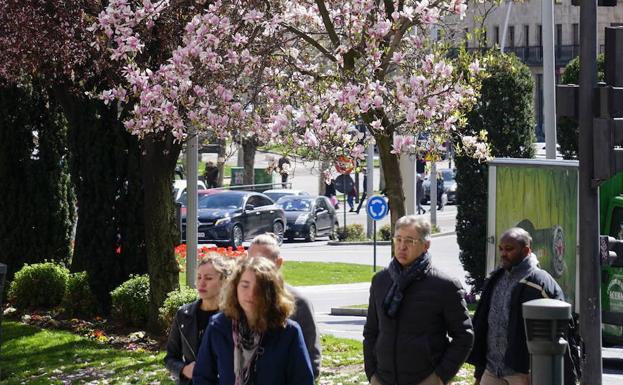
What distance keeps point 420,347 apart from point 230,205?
1289 inches

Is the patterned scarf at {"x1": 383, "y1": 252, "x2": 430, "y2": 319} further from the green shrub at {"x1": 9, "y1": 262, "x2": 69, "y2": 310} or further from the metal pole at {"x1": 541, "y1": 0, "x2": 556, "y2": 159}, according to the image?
the metal pole at {"x1": 541, "y1": 0, "x2": 556, "y2": 159}

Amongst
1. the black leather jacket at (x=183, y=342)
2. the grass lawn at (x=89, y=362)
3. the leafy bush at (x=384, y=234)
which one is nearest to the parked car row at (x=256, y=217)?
the leafy bush at (x=384, y=234)

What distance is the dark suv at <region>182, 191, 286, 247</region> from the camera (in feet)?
130

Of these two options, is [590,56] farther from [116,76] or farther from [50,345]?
[50,345]

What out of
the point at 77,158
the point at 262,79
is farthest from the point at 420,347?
the point at 77,158

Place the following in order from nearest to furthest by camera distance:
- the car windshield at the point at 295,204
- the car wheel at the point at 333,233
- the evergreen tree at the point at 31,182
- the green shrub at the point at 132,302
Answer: the green shrub at the point at 132,302, the evergreen tree at the point at 31,182, the car wheel at the point at 333,233, the car windshield at the point at 295,204

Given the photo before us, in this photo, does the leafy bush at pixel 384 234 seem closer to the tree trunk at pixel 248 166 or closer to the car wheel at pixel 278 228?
the car wheel at pixel 278 228

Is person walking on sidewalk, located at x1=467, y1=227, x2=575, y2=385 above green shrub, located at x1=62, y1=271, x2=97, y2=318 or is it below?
above

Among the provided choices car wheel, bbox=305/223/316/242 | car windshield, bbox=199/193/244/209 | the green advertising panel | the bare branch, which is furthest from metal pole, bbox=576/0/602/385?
Answer: car wheel, bbox=305/223/316/242

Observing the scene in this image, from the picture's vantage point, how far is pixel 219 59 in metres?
13.0

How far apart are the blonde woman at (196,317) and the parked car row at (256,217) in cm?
2818

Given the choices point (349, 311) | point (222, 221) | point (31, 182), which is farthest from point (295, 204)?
point (31, 182)

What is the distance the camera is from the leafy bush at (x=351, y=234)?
4441 cm

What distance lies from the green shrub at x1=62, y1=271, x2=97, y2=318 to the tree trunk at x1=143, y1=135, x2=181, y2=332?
1.92m
